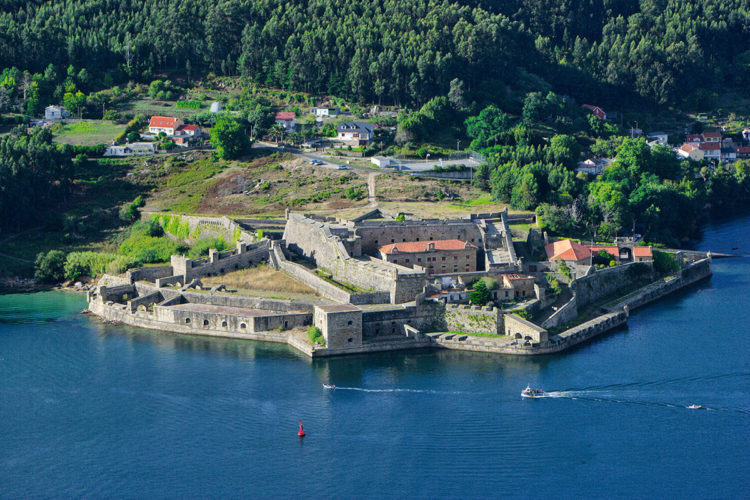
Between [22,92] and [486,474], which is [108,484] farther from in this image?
[22,92]

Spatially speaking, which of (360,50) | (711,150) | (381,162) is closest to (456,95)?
(360,50)

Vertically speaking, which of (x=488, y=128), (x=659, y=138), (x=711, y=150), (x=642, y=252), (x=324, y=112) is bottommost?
(x=642, y=252)

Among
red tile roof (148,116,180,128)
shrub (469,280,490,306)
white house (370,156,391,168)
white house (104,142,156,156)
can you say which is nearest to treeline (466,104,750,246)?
white house (370,156,391,168)

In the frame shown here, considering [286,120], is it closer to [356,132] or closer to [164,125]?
[356,132]

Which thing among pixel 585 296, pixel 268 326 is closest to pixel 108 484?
pixel 268 326

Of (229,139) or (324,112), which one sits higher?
(324,112)

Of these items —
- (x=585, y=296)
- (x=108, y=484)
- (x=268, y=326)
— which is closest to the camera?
(x=108, y=484)

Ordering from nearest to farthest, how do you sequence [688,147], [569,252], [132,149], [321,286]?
[321,286] < [569,252] < [132,149] < [688,147]
